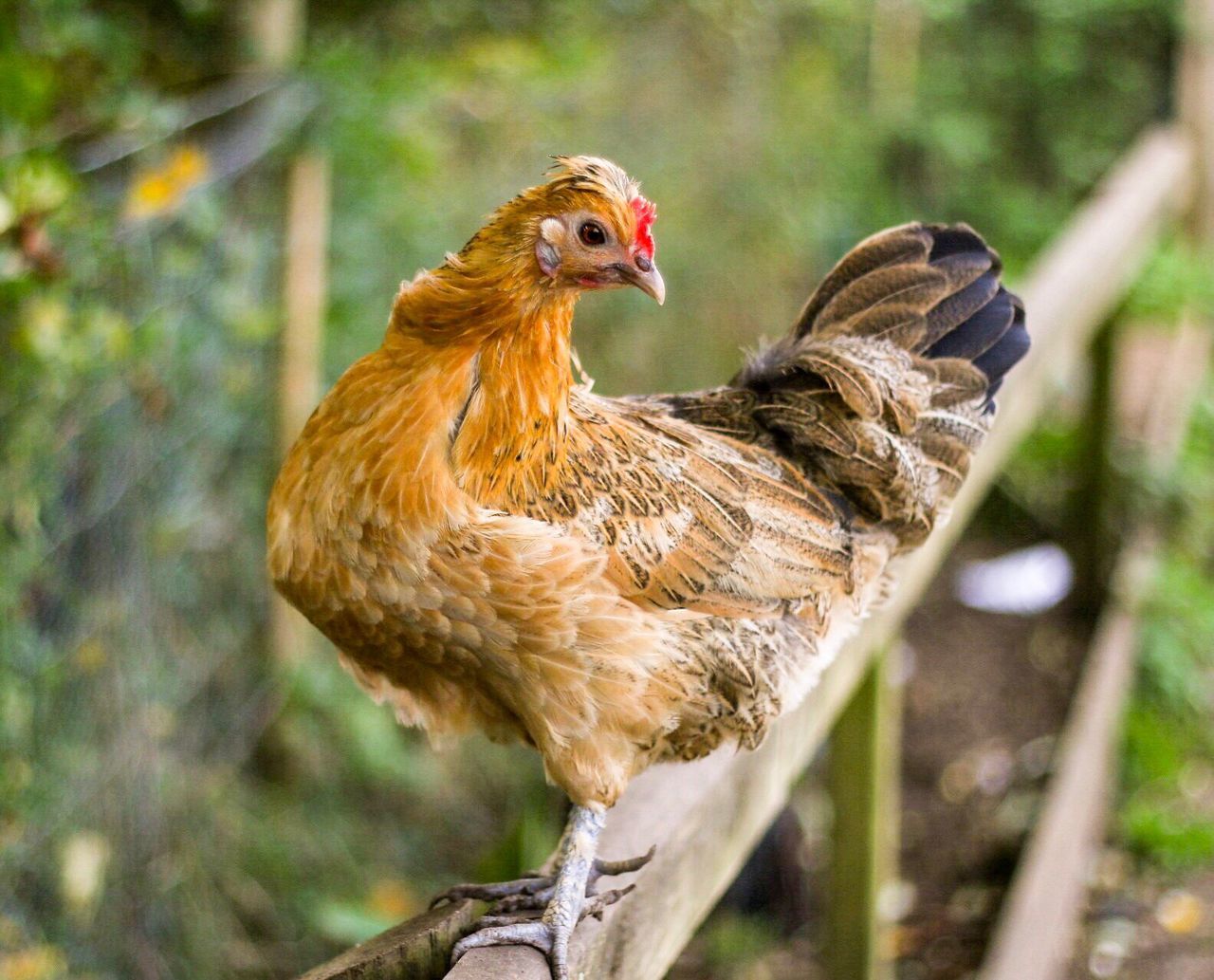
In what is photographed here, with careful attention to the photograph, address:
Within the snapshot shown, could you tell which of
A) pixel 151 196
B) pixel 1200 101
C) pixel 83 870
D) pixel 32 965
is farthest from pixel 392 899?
Answer: pixel 1200 101

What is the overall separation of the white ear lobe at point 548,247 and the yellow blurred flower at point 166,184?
1.72 meters

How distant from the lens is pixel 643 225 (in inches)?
69.8

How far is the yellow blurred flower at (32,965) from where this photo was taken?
2.94 meters

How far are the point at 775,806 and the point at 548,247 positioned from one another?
1.19 meters

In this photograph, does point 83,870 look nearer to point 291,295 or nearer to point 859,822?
point 291,295

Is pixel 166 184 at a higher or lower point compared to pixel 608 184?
higher

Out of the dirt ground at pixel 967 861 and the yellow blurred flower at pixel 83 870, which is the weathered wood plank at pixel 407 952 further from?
the dirt ground at pixel 967 861

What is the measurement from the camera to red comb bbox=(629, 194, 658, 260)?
5.81ft

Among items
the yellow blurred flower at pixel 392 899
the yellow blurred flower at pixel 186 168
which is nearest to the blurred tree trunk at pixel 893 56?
the yellow blurred flower at pixel 186 168

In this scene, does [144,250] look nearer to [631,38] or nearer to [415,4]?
[415,4]

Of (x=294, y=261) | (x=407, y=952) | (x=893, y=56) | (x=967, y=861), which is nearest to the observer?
(x=407, y=952)

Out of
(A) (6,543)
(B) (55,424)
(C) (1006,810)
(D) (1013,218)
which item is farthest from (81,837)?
(D) (1013,218)

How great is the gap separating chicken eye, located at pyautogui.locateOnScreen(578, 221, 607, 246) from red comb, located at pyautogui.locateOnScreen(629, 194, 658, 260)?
0.05 meters

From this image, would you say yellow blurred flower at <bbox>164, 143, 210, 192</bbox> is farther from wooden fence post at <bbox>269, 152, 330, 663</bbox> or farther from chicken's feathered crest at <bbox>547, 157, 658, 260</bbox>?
chicken's feathered crest at <bbox>547, 157, 658, 260</bbox>
